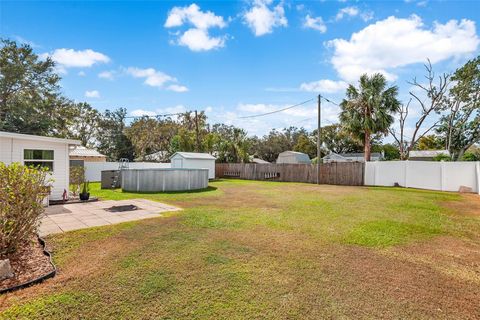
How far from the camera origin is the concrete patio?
5.52m

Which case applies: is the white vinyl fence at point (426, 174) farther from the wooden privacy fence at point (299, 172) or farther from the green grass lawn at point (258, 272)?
the green grass lawn at point (258, 272)

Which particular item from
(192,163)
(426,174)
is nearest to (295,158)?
(192,163)

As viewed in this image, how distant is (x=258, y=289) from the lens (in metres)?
2.79

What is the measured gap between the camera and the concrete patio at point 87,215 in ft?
18.1

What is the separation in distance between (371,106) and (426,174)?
5.74 metres

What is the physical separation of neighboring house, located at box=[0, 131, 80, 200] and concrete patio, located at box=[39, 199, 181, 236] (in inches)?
46.6

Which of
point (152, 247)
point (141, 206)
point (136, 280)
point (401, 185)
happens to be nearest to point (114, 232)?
point (152, 247)

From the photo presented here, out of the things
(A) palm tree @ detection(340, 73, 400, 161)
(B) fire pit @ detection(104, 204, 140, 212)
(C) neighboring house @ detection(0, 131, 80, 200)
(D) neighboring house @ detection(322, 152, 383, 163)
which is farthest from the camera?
(D) neighboring house @ detection(322, 152, 383, 163)

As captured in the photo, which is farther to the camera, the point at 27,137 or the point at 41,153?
the point at 41,153

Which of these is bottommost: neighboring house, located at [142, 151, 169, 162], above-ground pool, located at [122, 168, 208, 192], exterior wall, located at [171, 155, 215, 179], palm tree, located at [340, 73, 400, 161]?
above-ground pool, located at [122, 168, 208, 192]

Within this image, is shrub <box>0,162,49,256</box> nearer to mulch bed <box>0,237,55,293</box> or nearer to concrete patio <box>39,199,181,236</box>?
mulch bed <box>0,237,55,293</box>

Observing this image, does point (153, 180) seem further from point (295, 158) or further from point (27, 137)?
point (295, 158)

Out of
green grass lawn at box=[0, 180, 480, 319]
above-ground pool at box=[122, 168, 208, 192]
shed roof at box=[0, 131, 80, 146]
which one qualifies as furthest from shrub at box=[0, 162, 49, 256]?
above-ground pool at box=[122, 168, 208, 192]

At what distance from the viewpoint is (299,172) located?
61.3 ft
